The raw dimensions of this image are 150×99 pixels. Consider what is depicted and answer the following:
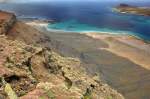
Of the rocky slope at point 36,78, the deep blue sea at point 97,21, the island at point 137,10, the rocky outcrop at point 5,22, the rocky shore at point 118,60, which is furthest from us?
the island at point 137,10

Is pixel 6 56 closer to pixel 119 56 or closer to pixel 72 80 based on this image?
pixel 72 80

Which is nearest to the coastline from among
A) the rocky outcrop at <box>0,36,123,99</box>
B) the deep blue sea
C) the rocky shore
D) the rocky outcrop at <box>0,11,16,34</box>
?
the rocky shore

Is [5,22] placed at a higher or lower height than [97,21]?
higher

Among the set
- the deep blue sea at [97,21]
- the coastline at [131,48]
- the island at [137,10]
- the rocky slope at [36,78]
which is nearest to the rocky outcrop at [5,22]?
the rocky slope at [36,78]

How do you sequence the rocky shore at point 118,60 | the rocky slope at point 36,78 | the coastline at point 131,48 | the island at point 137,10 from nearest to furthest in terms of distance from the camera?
the rocky slope at point 36,78 → the rocky shore at point 118,60 → the coastline at point 131,48 → the island at point 137,10

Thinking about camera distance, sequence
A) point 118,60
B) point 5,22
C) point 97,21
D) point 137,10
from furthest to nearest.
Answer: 1. point 137,10
2. point 97,21
3. point 118,60
4. point 5,22

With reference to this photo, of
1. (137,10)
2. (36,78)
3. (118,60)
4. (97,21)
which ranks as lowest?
(137,10)

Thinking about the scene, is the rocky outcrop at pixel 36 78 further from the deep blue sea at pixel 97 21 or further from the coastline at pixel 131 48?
the deep blue sea at pixel 97 21

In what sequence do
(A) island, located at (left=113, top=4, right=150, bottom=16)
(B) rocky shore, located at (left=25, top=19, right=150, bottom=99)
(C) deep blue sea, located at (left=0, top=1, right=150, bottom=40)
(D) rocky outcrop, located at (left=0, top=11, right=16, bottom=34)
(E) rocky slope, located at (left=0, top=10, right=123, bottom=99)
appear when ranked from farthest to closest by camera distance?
(A) island, located at (left=113, top=4, right=150, bottom=16) < (C) deep blue sea, located at (left=0, top=1, right=150, bottom=40) < (B) rocky shore, located at (left=25, top=19, right=150, bottom=99) < (D) rocky outcrop, located at (left=0, top=11, right=16, bottom=34) < (E) rocky slope, located at (left=0, top=10, right=123, bottom=99)

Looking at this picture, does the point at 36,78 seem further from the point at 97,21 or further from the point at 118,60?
the point at 97,21

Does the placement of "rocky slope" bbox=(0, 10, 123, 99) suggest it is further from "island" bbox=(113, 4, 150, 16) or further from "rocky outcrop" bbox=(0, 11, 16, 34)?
"island" bbox=(113, 4, 150, 16)

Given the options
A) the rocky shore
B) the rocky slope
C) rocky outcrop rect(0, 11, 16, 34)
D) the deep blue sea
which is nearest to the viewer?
the rocky slope

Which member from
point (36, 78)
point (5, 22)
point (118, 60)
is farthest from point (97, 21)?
point (36, 78)

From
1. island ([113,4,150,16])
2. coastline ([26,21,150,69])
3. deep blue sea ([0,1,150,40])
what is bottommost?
island ([113,4,150,16])
